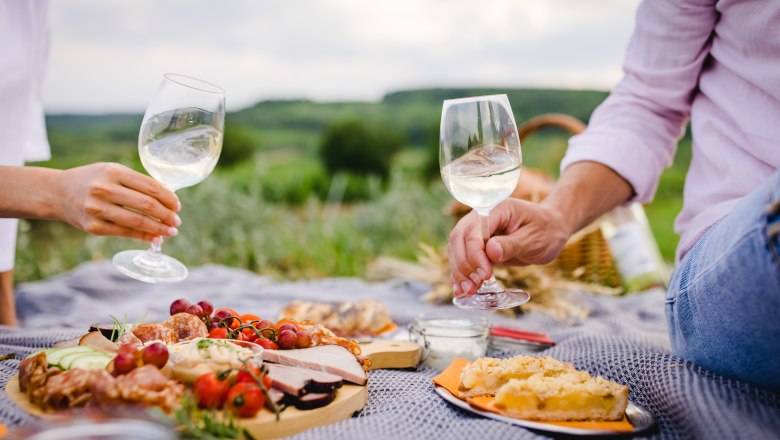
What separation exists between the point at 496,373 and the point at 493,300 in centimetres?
24

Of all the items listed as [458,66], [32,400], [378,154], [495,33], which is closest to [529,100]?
[495,33]

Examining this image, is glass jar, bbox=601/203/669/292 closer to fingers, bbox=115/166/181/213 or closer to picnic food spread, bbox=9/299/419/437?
picnic food spread, bbox=9/299/419/437

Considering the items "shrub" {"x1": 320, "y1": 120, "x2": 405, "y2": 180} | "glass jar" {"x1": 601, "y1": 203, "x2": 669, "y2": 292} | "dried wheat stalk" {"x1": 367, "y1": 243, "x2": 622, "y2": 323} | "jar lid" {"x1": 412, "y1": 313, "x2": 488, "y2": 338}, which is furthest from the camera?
"shrub" {"x1": 320, "y1": 120, "x2": 405, "y2": 180}

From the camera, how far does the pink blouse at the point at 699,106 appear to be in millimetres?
2029

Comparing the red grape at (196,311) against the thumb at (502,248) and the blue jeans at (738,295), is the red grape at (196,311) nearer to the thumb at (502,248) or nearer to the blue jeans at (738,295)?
the thumb at (502,248)

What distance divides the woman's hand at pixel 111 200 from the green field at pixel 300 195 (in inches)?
142

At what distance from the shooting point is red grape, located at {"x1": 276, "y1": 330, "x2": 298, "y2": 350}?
1.97 metres

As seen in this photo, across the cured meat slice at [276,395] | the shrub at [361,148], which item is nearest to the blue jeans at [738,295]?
the cured meat slice at [276,395]

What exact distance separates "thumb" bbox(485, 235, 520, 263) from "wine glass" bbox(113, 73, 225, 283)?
3.06 ft

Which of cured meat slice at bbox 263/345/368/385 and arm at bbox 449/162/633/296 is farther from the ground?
arm at bbox 449/162/633/296

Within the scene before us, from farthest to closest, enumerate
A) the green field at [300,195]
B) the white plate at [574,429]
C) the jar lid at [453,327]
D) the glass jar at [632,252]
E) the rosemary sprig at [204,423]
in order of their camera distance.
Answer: the green field at [300,195]
the glass jar at [632,252]
the jar lid at [453,327]
the white plate at [574,429]
the rosemary sprig at [204,423]

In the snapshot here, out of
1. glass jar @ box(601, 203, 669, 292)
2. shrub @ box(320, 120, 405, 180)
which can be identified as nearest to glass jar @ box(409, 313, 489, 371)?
glass jar @ box(601, 203, 669, 292)

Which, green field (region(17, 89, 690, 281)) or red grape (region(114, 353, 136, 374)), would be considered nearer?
red grape (region(114, 353, 136, 374))

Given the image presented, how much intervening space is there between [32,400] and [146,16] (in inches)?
304
